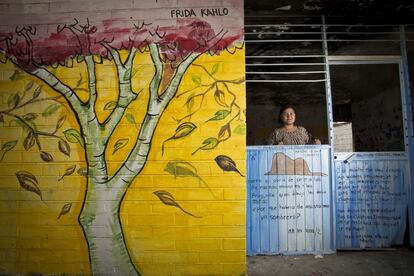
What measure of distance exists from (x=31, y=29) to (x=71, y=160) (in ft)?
5.10

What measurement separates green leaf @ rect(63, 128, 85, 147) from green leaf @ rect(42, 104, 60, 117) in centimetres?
27

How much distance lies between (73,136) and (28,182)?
722 mm

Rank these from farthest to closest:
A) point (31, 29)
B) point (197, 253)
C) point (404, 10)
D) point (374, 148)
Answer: point (374, 148) → point (404, 10) → point (31, 29) → point (197, 253)

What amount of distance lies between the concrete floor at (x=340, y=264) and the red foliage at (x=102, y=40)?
253 centimetres

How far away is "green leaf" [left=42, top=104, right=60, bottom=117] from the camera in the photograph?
3379 mm

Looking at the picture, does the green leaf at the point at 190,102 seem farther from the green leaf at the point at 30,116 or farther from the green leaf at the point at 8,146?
the green leaf at the point at 8,146

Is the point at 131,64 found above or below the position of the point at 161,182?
above

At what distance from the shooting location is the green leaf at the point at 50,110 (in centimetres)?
338

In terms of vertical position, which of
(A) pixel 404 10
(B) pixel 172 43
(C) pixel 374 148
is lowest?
(C) pixel 374 148

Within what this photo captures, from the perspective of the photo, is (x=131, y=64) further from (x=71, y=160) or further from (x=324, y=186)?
(x=324, y=186)

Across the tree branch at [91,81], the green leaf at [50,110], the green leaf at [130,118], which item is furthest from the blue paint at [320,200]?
the green leaf at [50,110]

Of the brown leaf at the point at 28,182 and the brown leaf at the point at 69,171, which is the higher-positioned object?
the brown leaf at the point at 69,171

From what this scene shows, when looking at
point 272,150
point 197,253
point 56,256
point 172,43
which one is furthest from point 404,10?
point 56,256

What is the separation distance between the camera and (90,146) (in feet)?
10.9
